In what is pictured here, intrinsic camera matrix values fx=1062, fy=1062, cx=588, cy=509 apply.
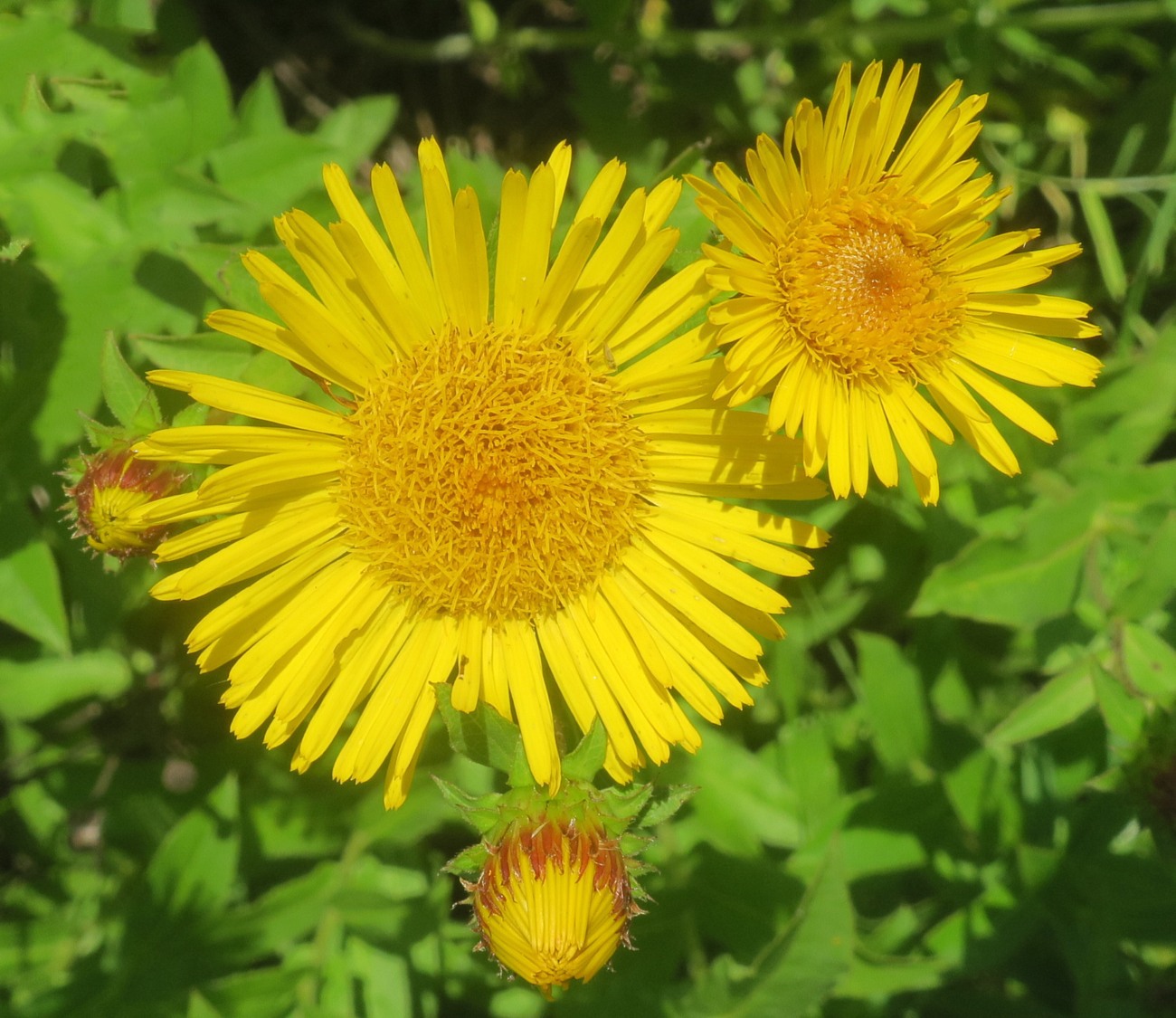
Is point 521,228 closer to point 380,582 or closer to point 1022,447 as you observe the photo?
point 380,582

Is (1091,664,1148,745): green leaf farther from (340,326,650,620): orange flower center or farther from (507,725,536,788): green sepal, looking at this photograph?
(507,725,536,788): green sepal

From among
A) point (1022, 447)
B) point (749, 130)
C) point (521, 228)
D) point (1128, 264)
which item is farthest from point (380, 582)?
point (1128, 264)

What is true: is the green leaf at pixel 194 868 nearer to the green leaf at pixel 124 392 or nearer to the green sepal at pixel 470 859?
the green sepal at pixel 470 859

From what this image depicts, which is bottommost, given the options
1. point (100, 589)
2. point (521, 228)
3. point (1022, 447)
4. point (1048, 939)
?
point (1048, 939)

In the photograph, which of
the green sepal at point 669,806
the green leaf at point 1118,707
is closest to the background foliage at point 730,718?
the green leaf at point 1118,707

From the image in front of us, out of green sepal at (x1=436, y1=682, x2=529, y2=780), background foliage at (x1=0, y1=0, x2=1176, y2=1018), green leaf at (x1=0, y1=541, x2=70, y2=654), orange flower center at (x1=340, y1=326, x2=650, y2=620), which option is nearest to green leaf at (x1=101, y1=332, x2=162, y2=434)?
background foliage at (x1=0, y1=0, x2=1176, y2=1018)

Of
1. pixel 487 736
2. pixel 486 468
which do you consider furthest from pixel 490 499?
pixel 487 736

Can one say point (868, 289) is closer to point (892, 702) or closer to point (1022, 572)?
point (1022, 572)
